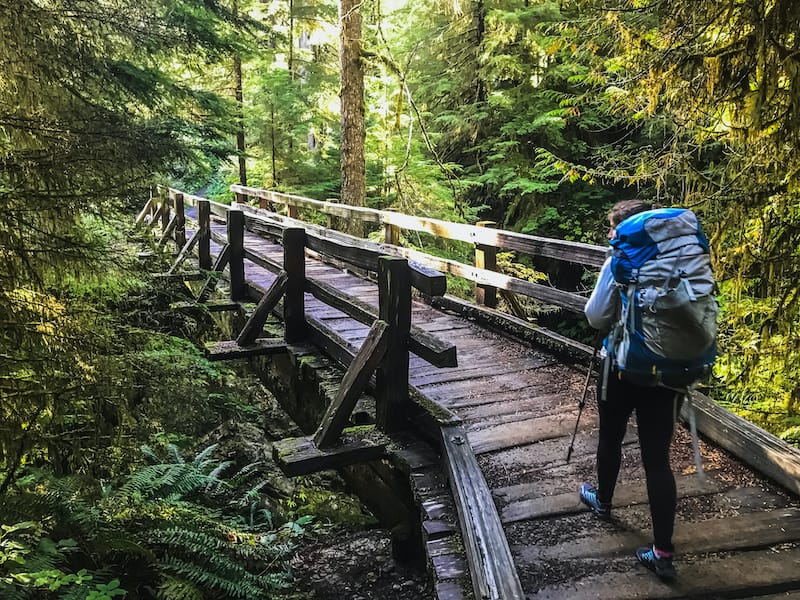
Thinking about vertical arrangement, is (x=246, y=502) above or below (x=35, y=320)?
below

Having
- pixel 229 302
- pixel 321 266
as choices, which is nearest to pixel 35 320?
pixel 229 302

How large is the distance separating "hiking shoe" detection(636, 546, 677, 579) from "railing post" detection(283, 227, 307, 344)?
440 centimetres

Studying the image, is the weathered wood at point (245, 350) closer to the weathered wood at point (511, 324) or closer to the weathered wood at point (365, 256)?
the weathered wood at point (365, 256)

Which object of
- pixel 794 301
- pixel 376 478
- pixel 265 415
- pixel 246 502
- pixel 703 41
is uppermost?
pixel 703 41

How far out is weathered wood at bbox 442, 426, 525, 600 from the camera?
2.53 meters

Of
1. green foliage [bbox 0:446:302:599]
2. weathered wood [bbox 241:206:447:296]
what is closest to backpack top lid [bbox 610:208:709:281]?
weathered wood [bbox 241:206:447:296]

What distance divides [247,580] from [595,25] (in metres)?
6.35

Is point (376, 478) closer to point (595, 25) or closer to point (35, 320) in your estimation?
point (35, 320)

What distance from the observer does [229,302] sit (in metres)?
8.34

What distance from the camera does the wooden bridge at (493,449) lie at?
2.83m

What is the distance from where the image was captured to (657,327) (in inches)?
106

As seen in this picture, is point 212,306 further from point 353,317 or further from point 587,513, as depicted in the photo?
Result: point 587,513

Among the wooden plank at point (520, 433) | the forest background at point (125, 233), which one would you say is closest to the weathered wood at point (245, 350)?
the forest background at point (125, 233)

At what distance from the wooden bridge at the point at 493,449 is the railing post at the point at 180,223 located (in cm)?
692
